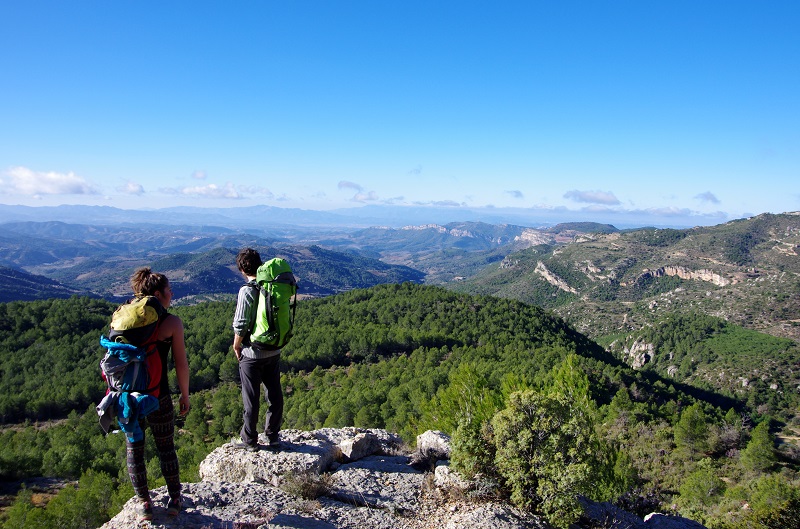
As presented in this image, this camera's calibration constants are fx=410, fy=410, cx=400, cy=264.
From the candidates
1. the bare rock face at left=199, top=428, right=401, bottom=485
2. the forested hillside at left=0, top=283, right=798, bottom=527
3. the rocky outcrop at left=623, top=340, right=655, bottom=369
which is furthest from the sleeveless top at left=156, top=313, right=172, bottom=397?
the rocky outcrop at left=623, top=340, right=655, bottom=369

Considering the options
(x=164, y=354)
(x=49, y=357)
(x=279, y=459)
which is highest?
(x=164, y=354)

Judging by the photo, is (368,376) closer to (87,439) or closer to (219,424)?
(219,424)

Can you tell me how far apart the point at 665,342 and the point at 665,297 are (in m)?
36.1

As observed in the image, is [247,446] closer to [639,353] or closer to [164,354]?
[164,354]

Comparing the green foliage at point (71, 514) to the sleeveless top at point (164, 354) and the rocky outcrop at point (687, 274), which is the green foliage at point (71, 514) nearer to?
the sleeveless top at point (164, 354)

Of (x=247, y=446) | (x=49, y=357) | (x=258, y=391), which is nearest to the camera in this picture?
(x=258, y=391)

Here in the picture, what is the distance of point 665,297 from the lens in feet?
353

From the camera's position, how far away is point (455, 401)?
697cm

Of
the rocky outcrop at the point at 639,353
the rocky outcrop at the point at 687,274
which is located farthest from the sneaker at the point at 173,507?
the rocky outcrop at the point at 687,274

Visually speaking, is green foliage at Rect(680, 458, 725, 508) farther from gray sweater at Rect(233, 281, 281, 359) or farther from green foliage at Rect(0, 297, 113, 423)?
green foliage at Rect(0, 297, 113, 423)

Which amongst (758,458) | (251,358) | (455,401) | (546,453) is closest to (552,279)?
(758,458)

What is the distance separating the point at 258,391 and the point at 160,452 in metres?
1.41

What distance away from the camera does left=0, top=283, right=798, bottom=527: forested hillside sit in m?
5.64

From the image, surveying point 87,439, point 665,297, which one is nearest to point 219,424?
point 87,439
